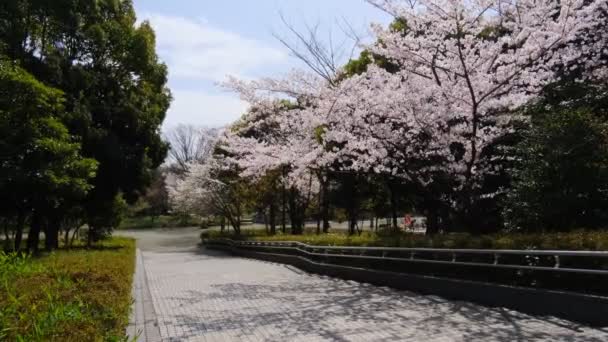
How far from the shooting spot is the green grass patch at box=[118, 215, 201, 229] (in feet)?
184

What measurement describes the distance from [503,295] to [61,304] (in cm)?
576

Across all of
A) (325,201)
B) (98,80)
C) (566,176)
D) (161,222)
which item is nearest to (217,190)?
(325,201)

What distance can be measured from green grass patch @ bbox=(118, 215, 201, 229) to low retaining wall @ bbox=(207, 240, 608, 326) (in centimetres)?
4602

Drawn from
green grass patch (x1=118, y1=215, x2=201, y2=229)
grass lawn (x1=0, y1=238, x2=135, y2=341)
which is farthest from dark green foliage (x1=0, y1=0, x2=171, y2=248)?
→ green grass patch (x1=118, y1=215, x2=201, y2=229)

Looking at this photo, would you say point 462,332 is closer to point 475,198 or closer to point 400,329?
point 400,329

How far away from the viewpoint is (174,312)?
7.90m

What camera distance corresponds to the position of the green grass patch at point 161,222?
5616 centimetres

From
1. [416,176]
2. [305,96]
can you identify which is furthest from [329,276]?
[305,96]

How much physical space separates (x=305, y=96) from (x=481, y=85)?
4948 millimetres

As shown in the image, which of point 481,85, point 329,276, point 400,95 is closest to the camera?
point 481,85

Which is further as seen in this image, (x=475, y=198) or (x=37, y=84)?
(x=37, y=84)

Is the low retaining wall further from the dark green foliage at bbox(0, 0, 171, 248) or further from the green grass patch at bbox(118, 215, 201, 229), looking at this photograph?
the green grass patch at bbox(118, 215, 201, 229)

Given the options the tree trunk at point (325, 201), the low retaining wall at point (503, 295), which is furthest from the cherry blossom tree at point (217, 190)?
the low retaining wall at point (503, 295)

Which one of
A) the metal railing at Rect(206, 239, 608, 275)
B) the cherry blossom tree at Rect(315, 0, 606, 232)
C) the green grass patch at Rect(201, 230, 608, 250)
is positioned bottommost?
the metal railing at Rect(206, 239, 608, 275)
